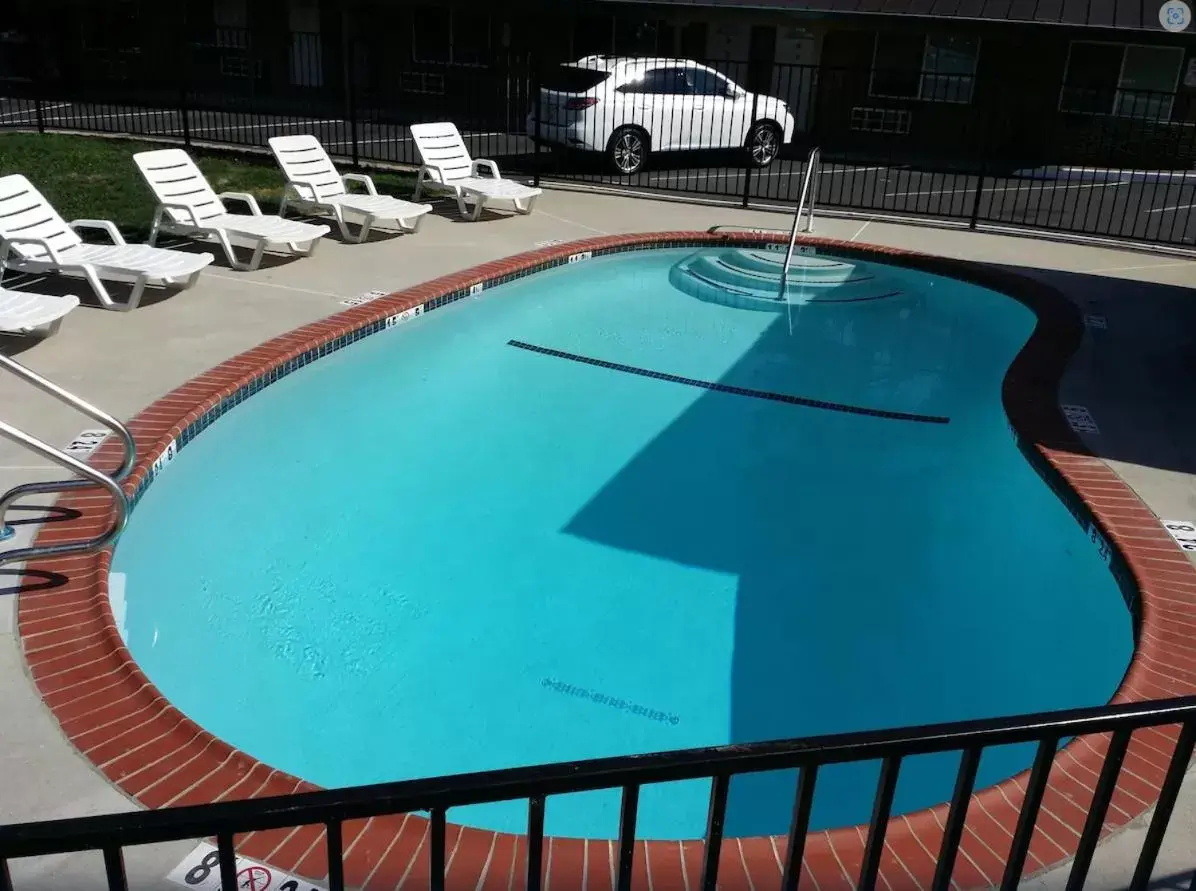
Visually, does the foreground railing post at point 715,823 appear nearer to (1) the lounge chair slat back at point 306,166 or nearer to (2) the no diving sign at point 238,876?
(2) the no diving sign at point 238,876

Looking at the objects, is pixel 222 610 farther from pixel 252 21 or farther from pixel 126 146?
pixel 252 21

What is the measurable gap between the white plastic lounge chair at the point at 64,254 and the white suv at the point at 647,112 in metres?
7.94

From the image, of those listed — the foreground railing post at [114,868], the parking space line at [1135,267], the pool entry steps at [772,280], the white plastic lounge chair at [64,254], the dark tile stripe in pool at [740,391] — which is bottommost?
the dark tile stripe in pool at [740,391]

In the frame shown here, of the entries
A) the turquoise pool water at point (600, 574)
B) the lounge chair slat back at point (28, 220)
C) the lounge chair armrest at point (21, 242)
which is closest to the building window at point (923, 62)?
the turquoise pool water at point (600, 574)

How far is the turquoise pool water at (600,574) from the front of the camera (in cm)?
419

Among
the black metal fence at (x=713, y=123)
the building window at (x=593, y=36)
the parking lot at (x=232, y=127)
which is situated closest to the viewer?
the black metal fence at (x=713, y=123)

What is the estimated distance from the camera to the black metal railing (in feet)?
4.98

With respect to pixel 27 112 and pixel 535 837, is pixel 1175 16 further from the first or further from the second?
pixel 535 837

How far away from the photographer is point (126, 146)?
13969 millimetres

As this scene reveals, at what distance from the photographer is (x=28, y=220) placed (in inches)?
280

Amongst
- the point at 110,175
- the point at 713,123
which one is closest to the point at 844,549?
the point at 110,175

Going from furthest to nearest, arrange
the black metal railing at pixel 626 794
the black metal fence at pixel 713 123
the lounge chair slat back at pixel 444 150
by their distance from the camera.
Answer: the black metal fence at pixel 713 123, the lounge chair slat back at pixel 444 150, the black metal railing at pixel 626 794

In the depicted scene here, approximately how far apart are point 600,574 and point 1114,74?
20922 millimetres

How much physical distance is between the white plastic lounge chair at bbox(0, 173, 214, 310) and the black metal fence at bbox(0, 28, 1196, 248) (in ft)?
18.7
